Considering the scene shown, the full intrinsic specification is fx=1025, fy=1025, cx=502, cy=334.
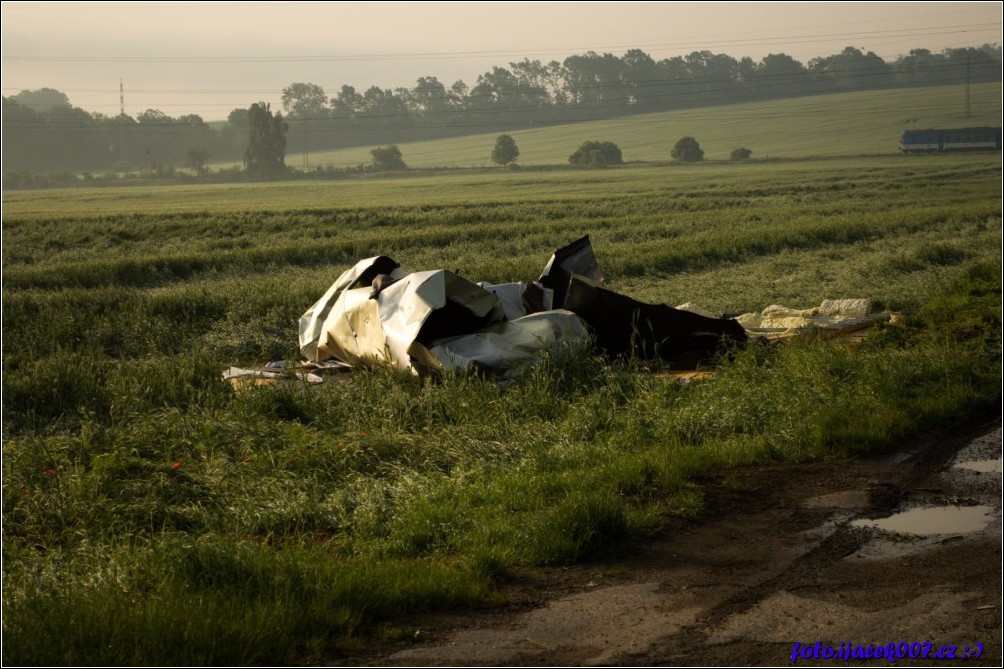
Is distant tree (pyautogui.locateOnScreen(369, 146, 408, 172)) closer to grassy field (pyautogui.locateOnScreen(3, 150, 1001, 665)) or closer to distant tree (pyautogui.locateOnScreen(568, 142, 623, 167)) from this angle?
distant tree (pyautogui.locateOnScreen(568, 142, 623, 167))

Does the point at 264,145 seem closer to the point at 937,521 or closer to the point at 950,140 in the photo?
the point at 950,140

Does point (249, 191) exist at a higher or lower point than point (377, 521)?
higher

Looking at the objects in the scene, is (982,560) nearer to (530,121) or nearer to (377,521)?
(377,521)

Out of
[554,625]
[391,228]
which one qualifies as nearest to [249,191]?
[391,228]

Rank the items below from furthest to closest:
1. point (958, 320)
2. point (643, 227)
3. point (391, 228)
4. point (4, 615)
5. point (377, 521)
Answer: point (391, 228)
point (643, 227)
point (958, 320)
point (377, 521)
point (4, 615)

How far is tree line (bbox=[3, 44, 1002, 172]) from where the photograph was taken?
11294 cm

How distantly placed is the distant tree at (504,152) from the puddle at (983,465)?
87.8 meters

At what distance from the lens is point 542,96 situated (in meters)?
126

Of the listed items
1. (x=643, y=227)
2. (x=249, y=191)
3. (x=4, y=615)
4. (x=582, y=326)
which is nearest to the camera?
(x=4, y=615)

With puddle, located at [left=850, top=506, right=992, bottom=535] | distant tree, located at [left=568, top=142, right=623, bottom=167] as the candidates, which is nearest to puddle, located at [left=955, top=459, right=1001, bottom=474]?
puddle, located at [left=850, top=506, right=992, bottom=535]

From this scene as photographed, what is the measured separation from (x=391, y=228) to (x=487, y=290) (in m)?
23.6

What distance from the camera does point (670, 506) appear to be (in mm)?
5980

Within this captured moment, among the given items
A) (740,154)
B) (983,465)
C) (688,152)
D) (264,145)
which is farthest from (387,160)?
(983,465)

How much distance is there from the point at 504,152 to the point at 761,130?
2723 centimetres
